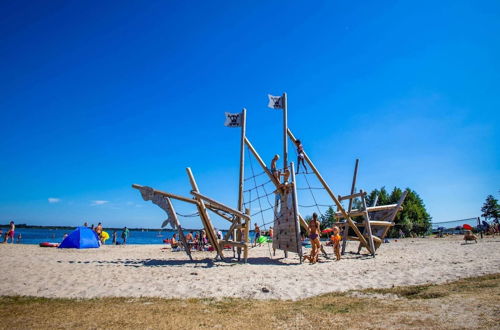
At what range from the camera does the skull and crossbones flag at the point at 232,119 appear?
12430mm

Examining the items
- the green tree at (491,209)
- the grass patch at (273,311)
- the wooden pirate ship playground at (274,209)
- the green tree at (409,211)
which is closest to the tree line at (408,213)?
the green tree at (409,211)

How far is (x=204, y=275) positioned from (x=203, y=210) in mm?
2976

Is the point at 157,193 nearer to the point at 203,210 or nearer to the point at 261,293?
the point at 203,210

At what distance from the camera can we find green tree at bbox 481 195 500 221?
1953 inches

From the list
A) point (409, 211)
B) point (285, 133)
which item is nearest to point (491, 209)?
point (409, 211)

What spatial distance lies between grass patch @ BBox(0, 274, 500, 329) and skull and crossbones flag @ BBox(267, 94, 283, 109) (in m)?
8.78

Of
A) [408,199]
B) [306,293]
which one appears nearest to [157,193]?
[306,293]

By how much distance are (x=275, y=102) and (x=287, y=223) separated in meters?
5.23

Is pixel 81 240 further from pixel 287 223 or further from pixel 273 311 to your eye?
pixel 273 311

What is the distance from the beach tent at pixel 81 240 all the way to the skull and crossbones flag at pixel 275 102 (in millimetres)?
15084

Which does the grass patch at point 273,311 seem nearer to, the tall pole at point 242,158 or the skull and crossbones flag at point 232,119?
the tall pole at point 242,158

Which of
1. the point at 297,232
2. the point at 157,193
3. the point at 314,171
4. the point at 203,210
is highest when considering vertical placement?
the point at 314,171

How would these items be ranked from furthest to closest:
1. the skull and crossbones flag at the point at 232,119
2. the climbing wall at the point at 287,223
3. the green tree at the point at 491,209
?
the green tree at the point at 491,209 → the skull and crossbones flag at the point at 232,119 → the climbing wall at the point at 287,223

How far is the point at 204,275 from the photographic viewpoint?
7805 millimetres
